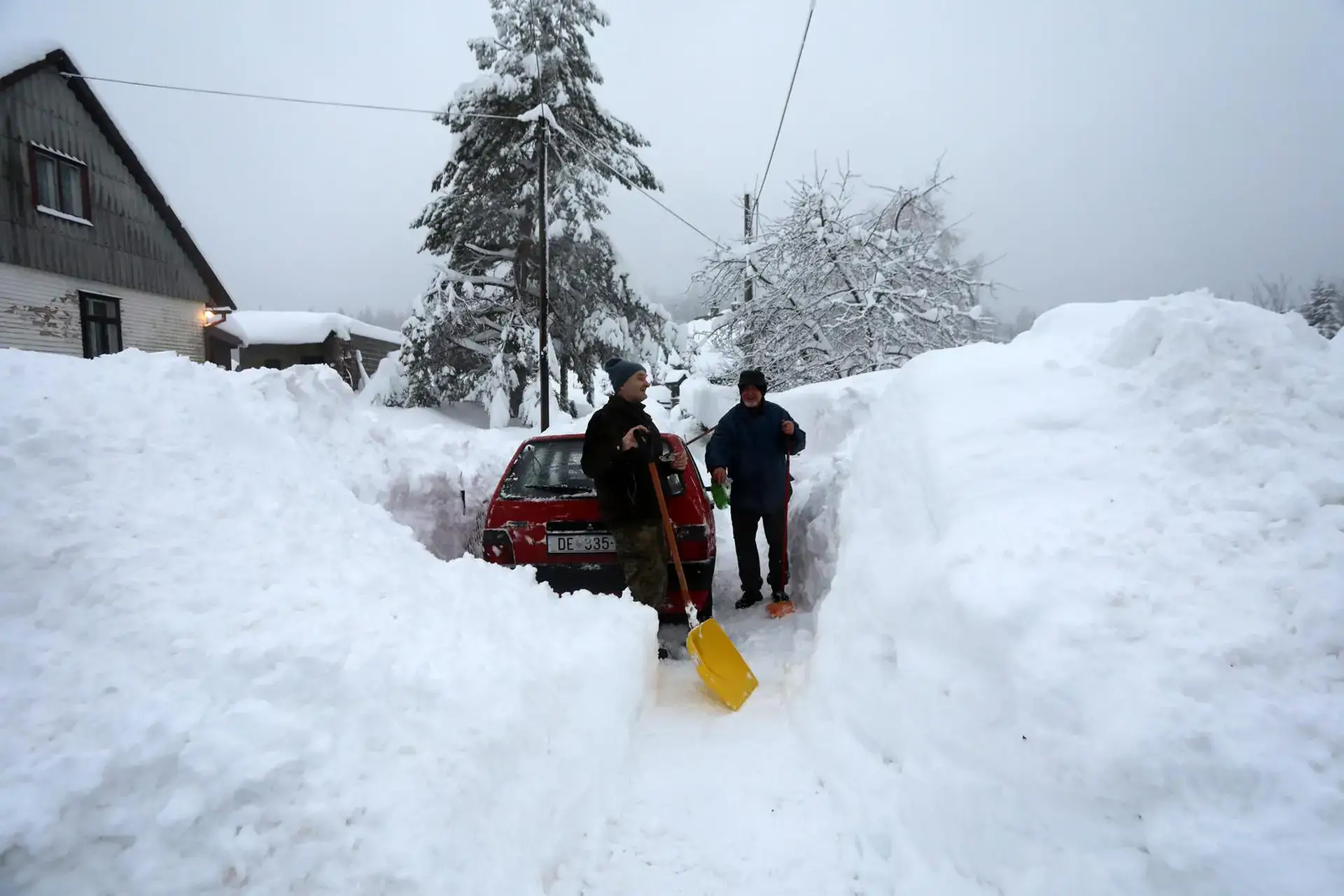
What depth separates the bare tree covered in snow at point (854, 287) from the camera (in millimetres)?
10594

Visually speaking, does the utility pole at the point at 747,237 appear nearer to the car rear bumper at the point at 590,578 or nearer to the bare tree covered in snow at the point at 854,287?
the bare tree covered in snow at the point at 854,287

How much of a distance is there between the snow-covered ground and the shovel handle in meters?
0.83

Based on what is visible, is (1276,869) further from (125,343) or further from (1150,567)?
(125,343)

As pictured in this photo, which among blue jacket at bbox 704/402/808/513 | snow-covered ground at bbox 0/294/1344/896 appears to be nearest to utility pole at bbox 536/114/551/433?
blue jacket at bbox 704/402/808/513

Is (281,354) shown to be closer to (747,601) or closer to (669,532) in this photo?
(747,601)

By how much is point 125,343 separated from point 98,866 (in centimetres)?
1801

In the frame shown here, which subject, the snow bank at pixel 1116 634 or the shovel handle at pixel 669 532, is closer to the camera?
the snow bank at pixel 1116 634

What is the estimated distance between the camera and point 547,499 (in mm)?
4133

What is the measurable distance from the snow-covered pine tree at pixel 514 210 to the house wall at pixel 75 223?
233 inches

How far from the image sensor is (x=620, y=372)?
428 centimetres

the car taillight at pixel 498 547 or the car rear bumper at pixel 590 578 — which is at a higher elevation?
the car taillight at pixel 498 547

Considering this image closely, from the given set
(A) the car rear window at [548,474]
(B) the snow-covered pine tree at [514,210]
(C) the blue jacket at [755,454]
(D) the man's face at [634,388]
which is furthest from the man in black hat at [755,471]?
(B) the snow-covered pine tree at [514,210]

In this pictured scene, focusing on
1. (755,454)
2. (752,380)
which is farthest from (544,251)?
(755,454)

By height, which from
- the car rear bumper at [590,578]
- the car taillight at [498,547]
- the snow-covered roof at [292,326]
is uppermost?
the snow-covered roof at [292,326]
